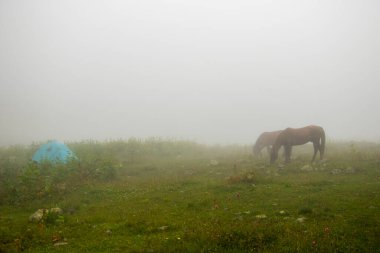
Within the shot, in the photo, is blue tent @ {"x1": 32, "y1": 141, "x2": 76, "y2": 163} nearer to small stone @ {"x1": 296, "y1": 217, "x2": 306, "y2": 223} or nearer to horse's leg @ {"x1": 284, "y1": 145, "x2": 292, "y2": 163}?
horse's leg @ {"x1": 284, "y1": 145, "x2": 292, "y2": 163}

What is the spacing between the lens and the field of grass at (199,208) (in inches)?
327

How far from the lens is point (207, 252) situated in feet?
25.7

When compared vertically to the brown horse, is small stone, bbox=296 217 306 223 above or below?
below

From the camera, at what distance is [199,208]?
1190cm

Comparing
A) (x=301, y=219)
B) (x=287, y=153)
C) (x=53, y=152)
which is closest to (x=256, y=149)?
(x=287, y=153)

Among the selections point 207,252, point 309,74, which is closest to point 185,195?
point 207,252

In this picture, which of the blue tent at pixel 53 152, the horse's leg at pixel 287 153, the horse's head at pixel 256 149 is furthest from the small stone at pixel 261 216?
the horse's head at pixel 256 149

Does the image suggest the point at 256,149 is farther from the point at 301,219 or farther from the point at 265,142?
the point at 301,219

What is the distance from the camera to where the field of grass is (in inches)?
327

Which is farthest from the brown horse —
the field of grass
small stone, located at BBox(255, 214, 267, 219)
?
small stone, located at BBox(255, 214, 267, 219)

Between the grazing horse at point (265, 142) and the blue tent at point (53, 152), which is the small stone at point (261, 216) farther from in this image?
the grazing horse at point (265, 142)

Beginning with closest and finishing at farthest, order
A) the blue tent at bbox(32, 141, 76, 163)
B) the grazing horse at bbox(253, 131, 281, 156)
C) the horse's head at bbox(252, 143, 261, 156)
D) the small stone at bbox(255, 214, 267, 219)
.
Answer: the small stone at bbox(255, 214, 267, 219), the blue tent at bbox(32, 141, 76, 163), the horse's head at bbox(252, 143, 261, 156), the grazing horse at bbox(253, 131, 281, 156)

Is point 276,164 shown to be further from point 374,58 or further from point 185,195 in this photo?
point 374,58

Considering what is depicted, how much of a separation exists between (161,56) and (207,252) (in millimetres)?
155952
